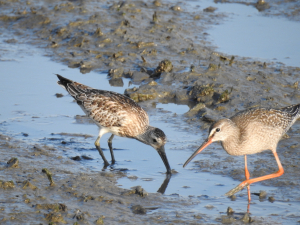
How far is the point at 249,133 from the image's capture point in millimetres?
7027

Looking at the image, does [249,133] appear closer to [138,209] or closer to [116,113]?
[138,209]

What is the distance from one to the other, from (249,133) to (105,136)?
3208 millimetres

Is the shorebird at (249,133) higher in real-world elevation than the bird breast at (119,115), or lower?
higher

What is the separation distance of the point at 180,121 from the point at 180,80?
1.72 metres

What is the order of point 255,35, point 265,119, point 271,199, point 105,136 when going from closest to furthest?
1. point 271,199
2. point 265,119
3. point 105,136
4. point 255,35

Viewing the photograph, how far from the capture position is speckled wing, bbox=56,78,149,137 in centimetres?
826

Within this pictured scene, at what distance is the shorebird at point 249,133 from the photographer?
22.5ft

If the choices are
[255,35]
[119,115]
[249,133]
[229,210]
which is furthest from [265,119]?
[255,35]

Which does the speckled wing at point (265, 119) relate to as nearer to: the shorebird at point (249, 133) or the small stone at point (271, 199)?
the shorebird at point (249, 133)

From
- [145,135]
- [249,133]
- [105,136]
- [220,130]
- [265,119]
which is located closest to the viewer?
[220,130]

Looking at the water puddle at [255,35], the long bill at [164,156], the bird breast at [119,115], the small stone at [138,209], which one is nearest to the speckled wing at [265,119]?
the long bill at [164,156]

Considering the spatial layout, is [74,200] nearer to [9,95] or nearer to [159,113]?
[159,113]

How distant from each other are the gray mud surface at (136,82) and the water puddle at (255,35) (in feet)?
1.42

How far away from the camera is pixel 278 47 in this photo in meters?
12.7
